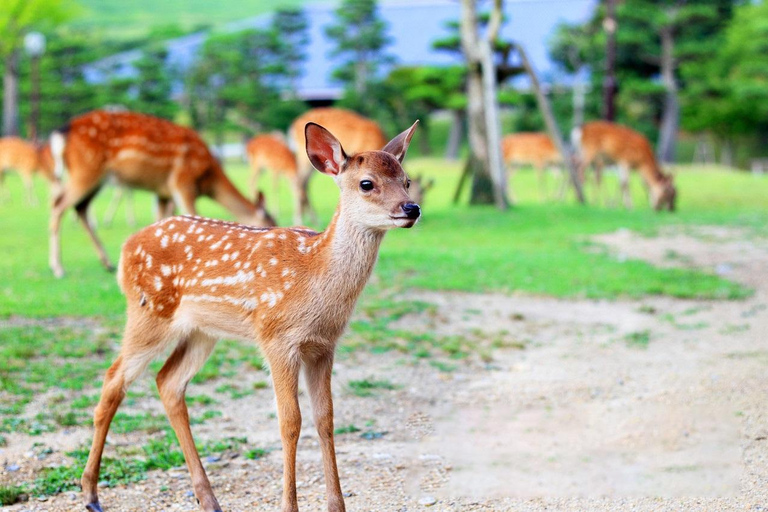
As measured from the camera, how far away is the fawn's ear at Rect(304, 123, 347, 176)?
3756 mm

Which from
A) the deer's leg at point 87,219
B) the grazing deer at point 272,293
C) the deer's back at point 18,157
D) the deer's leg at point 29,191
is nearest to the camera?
the grazing deer at point 272,293

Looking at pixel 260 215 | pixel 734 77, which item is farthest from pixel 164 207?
pixel 734 77

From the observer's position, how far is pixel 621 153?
17609 millimetres

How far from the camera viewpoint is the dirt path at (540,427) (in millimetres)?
3912

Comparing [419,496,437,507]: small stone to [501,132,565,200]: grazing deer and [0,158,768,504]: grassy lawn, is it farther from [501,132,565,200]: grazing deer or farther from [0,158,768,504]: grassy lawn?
[501,132,565,200]: grazing deer

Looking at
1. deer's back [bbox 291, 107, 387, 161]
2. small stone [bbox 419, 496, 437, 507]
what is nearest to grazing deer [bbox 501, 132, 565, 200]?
deer's back [bbox 291, 107, 387, 161]

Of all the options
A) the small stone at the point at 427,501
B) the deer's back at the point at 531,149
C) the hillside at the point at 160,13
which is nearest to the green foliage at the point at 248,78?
the hillside at the point at 160,13

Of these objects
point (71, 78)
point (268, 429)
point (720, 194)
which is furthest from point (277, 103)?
point (268, 429)

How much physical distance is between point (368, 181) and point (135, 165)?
236 inches

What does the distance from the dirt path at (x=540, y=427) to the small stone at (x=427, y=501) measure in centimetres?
1

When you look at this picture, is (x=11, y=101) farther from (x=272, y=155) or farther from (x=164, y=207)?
(x=164, y=207)

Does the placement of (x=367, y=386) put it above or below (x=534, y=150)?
above

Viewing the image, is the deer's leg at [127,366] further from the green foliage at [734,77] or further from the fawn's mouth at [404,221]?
the green foliage at [734,77]

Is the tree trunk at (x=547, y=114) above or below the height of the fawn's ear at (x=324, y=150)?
below
